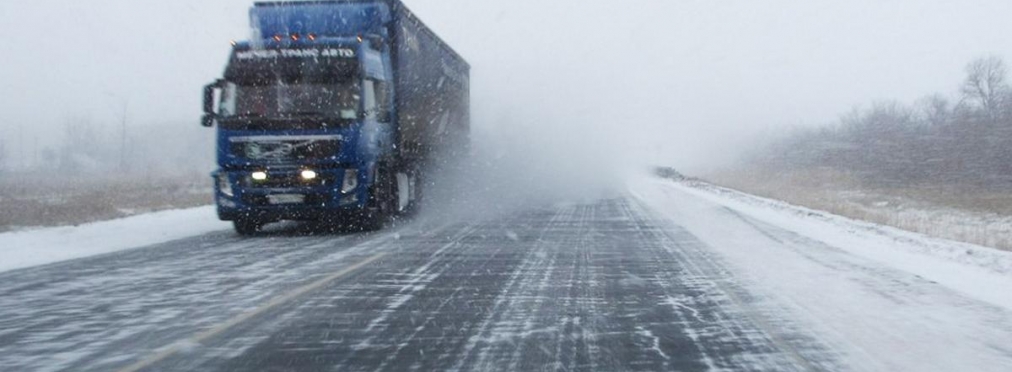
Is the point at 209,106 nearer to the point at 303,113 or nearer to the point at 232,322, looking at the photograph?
the point at 303,113

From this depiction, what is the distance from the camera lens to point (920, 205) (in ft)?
94.9

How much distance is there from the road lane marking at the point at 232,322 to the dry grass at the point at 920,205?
988 centimetres

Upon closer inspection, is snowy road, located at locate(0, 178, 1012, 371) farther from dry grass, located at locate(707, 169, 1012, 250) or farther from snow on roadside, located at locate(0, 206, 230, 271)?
dry grass, located at locate(707, 169, 1012, 250)

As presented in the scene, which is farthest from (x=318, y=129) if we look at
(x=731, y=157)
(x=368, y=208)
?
(x=731, y=157)

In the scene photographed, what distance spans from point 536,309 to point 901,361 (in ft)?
9.29

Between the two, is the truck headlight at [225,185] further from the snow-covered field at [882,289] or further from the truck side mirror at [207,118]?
the snow-covered field at [882,289]

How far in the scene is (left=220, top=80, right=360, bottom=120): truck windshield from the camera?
13.7 metres

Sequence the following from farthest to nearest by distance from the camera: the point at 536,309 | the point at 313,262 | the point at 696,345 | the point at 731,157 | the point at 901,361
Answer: the point at 731,157
the point at 313,262
the point at 536,309
the point at 696,345
the point at 901,361

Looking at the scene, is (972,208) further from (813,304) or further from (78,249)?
(78,249)

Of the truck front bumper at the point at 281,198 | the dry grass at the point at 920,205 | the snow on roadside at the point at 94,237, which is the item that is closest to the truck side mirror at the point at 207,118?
the truck front bumper at the point at 281,198

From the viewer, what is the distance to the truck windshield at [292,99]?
44.9ft

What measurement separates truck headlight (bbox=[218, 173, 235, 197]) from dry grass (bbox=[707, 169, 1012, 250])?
11.9 meters

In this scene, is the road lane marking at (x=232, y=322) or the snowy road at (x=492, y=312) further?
the snowy road at (x=492, y=312)

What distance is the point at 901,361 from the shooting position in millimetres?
5043
